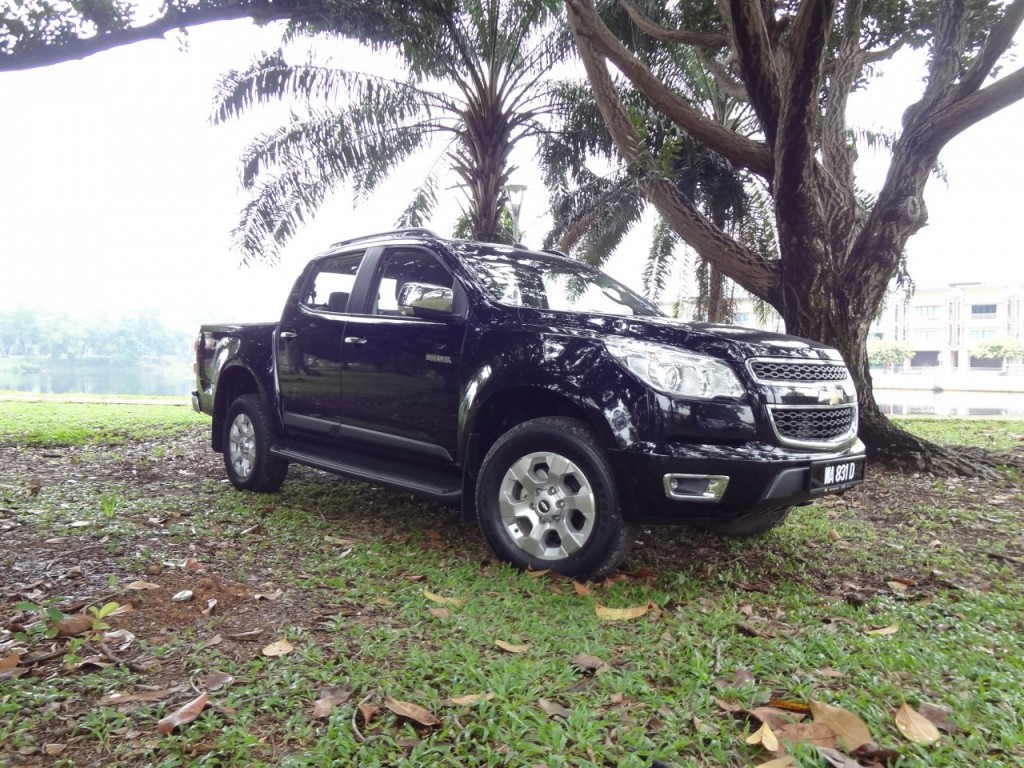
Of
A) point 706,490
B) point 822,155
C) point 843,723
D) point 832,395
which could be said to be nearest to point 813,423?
A: point 832,395

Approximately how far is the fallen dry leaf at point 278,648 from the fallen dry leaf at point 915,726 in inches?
85.5

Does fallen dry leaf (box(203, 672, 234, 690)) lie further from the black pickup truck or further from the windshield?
the windshield

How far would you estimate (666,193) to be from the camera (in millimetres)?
8328

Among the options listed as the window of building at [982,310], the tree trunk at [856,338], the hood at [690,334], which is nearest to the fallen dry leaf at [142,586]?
the hood at [690,334]

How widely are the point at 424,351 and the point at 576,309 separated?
0.93m

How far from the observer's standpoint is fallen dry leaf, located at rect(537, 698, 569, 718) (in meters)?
2.53

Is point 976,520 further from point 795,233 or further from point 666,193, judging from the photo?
point 666,193

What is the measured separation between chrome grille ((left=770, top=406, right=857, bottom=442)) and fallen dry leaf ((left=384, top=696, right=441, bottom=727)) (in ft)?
6.69

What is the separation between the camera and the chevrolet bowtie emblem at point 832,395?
12.6 feet

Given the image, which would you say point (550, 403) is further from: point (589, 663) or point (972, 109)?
point (972, 109)

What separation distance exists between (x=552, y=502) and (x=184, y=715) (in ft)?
6.03

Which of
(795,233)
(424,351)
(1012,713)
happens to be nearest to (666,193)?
(795,233)

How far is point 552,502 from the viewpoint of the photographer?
3.72m

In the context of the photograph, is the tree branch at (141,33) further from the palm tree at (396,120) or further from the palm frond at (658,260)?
the palm frond at (658,260)
